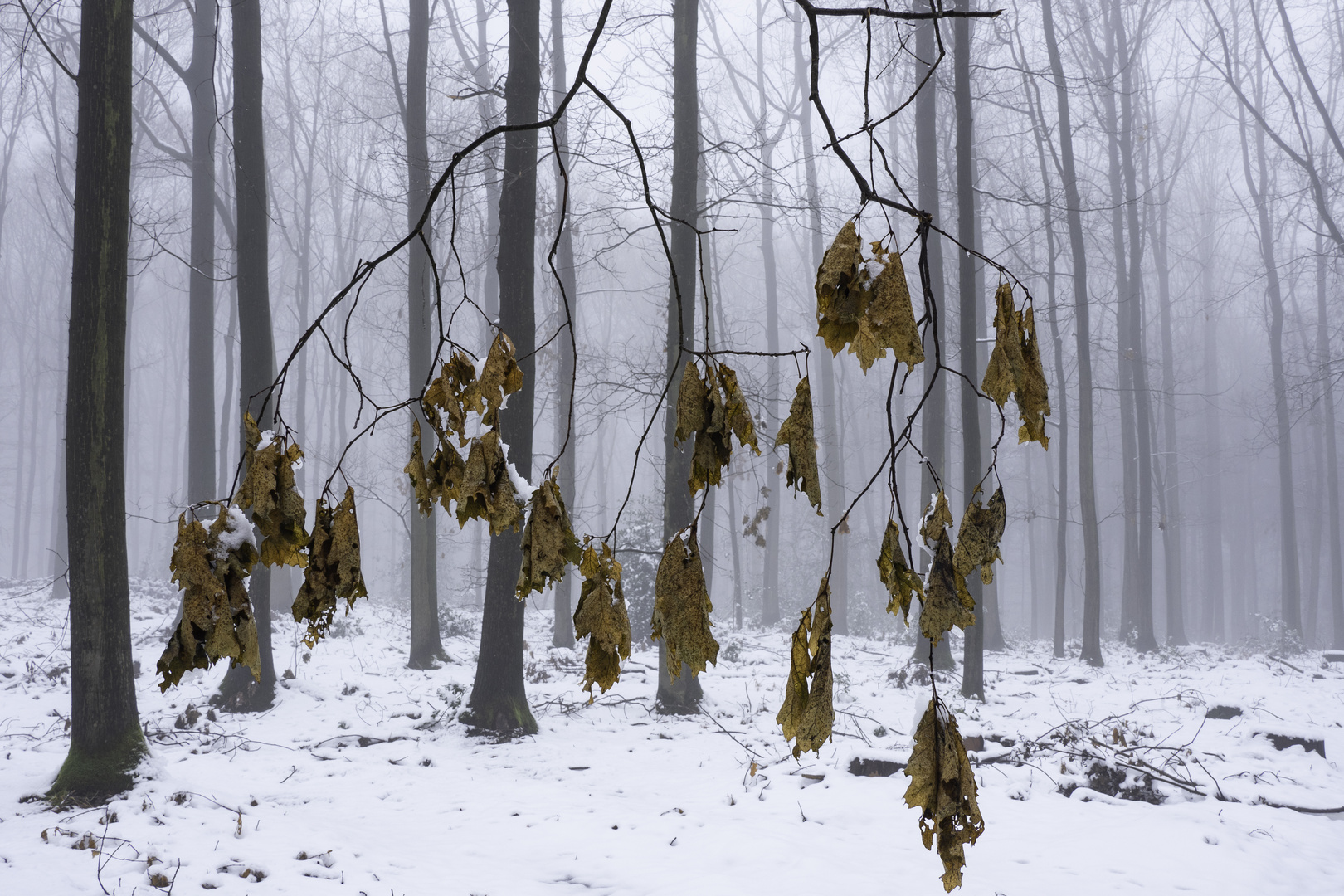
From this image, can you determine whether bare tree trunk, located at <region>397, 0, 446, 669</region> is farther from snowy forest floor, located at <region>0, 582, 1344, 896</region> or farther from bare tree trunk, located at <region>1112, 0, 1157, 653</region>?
bare tree trunk, located at <region>1112, 0, 1157, 653</region>

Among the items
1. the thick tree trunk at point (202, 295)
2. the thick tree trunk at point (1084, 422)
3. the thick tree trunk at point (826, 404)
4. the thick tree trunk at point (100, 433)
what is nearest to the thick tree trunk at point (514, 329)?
the thick tree trunk at point (100, 433)

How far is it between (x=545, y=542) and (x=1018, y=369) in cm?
64

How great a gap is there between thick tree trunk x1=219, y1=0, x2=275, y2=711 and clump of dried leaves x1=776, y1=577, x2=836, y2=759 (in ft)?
26.4

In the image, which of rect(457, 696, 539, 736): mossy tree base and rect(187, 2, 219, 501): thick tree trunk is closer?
rect(457, 696, 539, 736): mossy tree base

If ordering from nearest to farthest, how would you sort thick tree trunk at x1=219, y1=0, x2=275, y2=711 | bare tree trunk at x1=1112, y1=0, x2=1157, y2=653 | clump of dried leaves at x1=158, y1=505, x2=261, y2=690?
clump of dried leaves at x1=158, y1=505, x2=261, y2=690, thick tree trunk at x1=219, y1=0, x2=275, y2=711, bare tree trunk at x1=1112, y1=0, x2=1157, y2=653

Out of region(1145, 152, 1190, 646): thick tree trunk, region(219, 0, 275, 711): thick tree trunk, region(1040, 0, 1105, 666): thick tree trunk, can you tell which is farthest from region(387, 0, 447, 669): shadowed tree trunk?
region(1145, 152, 1190, 646): thick tree trunk

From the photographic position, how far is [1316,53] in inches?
746

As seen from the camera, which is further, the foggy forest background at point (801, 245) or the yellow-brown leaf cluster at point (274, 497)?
the foggy forest background at point (801, 245)

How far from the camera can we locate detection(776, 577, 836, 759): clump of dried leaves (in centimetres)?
101

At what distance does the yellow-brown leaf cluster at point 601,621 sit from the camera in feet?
3.68

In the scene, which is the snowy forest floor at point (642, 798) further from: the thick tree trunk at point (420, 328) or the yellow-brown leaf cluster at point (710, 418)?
the thick tree trunk at point (420, 328)

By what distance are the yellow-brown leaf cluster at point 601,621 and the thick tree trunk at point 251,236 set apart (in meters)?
7.80

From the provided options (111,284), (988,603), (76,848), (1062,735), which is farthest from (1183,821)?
(988,603)

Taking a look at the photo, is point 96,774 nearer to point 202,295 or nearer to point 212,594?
point 212,594
